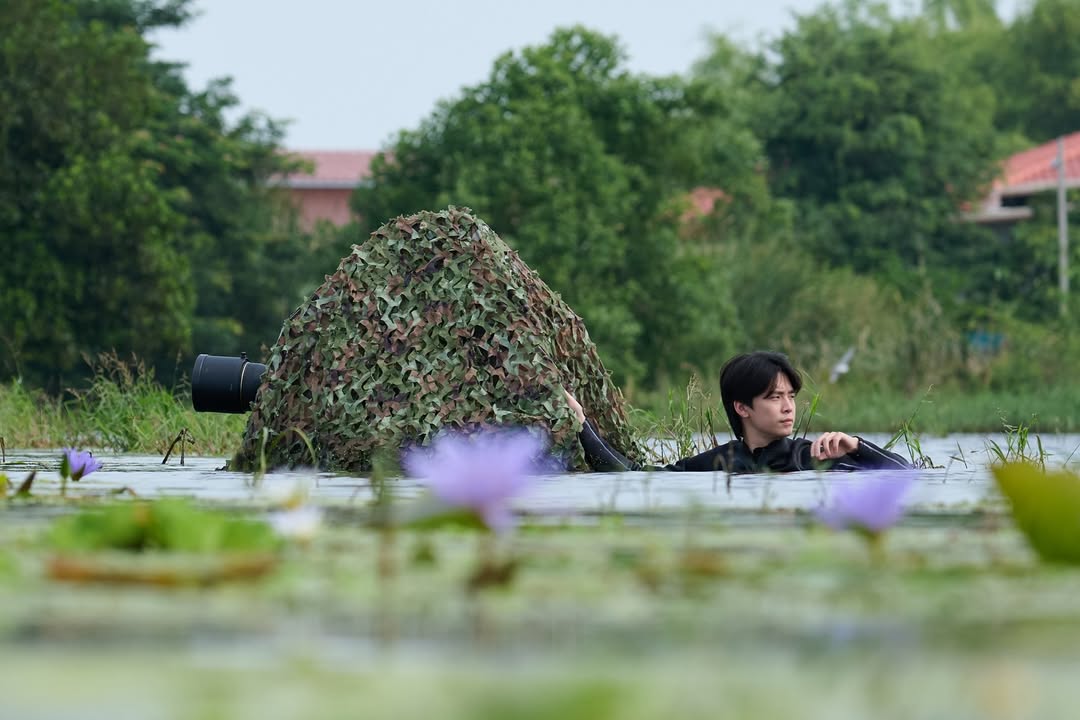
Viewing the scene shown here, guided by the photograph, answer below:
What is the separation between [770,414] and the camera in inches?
290

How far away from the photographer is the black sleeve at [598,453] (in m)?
7.11

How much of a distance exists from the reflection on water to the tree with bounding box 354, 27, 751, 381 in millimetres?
23813

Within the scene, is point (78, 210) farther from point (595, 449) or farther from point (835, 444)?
point (835, 444)

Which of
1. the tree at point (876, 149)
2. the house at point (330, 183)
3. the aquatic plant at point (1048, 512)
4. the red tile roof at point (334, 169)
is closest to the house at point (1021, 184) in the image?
the tree at point (876, 149)

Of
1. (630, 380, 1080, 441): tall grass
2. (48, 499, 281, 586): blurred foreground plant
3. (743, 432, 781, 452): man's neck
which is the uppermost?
(48, 499, 281, 586): blurred foreground plant

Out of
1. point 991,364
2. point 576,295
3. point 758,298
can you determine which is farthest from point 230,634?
point 758,298

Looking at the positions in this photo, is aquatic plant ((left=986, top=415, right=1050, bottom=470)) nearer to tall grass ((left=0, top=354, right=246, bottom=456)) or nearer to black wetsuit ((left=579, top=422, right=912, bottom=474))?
black wetsuit ((left=579, top=422, right=912, bottom=474))

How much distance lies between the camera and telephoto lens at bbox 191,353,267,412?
7.86 metres

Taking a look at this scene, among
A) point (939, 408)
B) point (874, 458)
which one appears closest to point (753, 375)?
point (874, 458)

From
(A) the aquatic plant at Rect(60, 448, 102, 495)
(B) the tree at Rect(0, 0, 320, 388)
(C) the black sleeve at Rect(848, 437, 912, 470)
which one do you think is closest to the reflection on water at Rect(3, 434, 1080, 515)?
(A) the aquatic plant at Rect(60, 448, 102, 495)

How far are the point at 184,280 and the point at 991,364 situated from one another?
499 inches

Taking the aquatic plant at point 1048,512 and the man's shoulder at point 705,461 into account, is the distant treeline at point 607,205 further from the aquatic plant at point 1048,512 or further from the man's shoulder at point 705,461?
the aquatic plant at point 1048,512

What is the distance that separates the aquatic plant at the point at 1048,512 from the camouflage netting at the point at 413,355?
140 inches

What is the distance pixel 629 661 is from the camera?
7.36 feet
